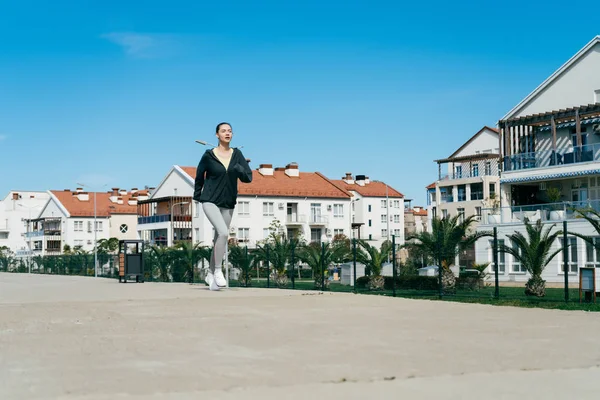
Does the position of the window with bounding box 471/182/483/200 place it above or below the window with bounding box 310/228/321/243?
above

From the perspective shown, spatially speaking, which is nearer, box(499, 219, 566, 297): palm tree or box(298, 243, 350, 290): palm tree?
box(499, 219, 566, 297): palm tree

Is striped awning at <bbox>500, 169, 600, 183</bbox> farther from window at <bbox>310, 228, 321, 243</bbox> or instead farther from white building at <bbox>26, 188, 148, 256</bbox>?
white building at <bbox>26, 188, 148, 256</bbox>

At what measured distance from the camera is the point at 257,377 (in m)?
8.20

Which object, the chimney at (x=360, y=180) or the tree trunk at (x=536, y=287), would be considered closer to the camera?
the tree trunk at (x=536, y=287)

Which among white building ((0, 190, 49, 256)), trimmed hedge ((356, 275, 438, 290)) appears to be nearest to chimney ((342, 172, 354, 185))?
white building ((0, 190, 49, 256))

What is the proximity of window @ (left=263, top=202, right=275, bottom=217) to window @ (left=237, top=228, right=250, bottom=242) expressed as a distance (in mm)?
2865

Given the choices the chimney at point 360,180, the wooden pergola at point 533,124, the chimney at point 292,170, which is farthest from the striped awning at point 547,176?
the chimney at point 360,180

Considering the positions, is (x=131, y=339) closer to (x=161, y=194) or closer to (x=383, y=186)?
(x=161, y=194)

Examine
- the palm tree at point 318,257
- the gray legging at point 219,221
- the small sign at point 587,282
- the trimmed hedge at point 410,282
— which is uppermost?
the gray legging at point 219,221

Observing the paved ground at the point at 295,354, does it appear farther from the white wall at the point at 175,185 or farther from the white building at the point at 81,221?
the white building at the point at 81,221

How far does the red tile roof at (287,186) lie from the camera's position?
289 feet

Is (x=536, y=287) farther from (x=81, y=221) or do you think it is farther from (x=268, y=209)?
(x=81, y=221)

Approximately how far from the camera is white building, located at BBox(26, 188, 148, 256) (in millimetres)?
111750

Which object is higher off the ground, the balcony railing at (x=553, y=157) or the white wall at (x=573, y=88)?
the white wall at (x=573, y=88)
